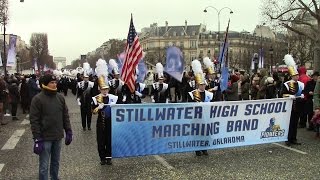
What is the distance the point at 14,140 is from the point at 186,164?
19.6 ft

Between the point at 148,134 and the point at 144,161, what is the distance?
554 millimetres

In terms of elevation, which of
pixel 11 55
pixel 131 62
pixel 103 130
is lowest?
pixel 103 130

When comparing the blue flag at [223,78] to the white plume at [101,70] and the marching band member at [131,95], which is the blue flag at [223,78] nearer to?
the marching band member at [131,95]

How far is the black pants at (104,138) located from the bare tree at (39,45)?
4205 inches

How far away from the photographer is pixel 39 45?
122 m

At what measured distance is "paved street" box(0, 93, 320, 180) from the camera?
28.6ft

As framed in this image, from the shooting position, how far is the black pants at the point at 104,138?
31.8 feet

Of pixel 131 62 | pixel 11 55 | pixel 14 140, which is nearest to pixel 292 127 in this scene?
pixel 131 62

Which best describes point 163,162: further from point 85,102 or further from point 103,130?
point 85,102

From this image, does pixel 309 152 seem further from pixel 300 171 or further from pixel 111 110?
pixel 111 110

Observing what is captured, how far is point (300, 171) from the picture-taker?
8.88 m

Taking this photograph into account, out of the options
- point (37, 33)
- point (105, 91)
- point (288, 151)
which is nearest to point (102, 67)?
point (105, 91)

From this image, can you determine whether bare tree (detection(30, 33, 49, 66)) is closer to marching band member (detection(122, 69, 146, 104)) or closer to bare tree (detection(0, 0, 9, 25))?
bare tree (detection(0, 0, 9, 25))

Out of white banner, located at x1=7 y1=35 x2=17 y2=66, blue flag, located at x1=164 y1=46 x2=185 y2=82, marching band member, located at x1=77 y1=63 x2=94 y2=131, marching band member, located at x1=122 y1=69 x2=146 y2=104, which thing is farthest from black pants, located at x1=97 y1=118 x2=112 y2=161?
white banner, located at x1=7 y1=35 x2=17 y2=66
